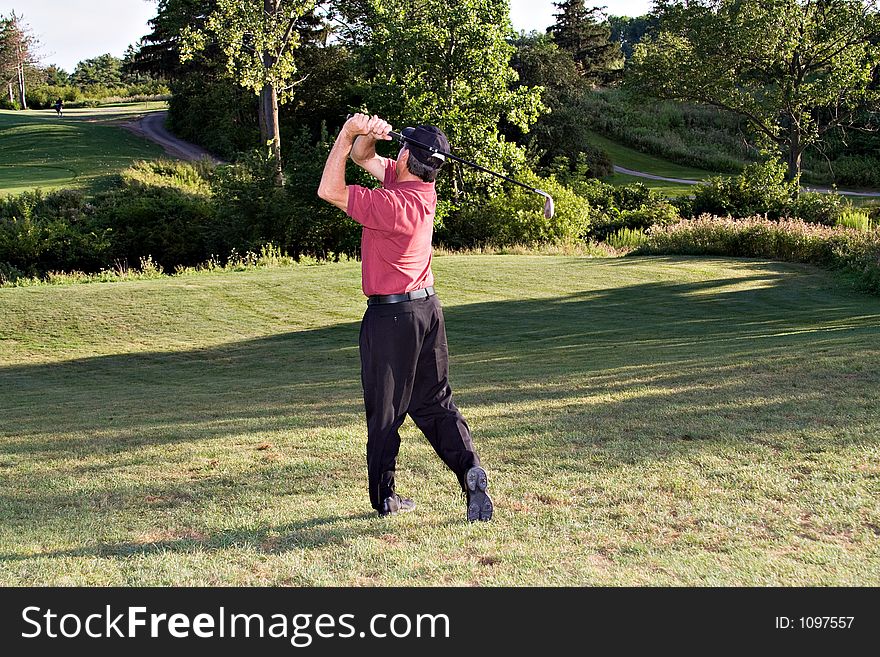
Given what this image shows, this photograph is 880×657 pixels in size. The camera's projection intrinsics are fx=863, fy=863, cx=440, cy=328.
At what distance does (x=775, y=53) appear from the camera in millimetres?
40375

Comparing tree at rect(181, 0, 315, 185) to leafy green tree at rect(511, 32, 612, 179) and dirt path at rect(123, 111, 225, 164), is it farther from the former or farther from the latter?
leafy green tree at rect(511, 32, 612, 179)

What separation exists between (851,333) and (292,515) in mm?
10784

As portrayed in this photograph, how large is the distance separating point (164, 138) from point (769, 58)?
3640 centimetres

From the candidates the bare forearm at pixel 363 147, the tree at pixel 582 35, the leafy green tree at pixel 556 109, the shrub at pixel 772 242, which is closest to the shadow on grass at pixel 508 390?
the bare forearm at pixel 363 147

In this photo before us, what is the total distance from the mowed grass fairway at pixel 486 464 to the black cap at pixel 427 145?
2.15 metres

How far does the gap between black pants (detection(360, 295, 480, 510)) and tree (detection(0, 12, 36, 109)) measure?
81.4 meters

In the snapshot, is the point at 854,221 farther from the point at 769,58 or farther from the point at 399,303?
the point at 399,303

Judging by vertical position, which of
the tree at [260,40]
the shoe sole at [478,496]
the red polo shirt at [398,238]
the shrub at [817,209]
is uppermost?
the tree at [260,40]

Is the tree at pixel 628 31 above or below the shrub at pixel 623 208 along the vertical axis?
above

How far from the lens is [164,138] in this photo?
5550 cm

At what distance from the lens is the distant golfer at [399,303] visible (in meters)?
4.81

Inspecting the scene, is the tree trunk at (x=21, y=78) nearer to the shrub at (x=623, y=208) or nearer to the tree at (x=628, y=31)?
the shrub at (x=623, y=208)

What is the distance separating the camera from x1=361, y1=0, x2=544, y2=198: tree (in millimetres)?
36188

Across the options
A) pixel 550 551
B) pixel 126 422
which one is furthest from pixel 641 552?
pixel 126 422
